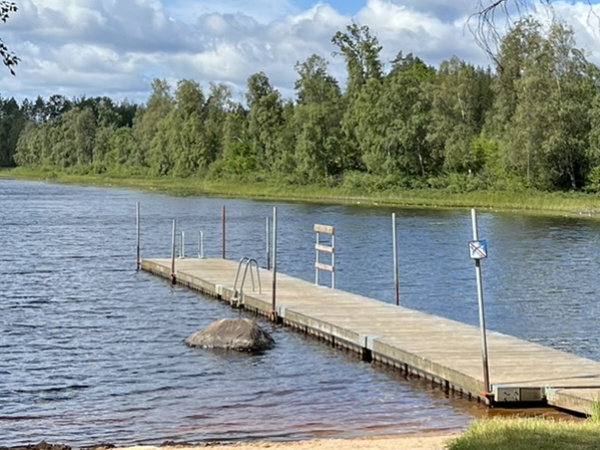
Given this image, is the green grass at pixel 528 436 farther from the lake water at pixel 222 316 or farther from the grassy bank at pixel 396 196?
the grassy bank at pixel 396 196

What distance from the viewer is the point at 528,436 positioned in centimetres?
1092

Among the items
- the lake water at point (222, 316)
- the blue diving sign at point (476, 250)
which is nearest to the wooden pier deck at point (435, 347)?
Result: the lake water at point (222, 316)

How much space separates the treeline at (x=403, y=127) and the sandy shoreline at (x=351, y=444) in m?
37.4

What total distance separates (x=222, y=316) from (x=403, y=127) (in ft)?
215

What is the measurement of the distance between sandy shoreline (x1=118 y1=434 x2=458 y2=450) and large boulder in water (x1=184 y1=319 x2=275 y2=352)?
742 cm

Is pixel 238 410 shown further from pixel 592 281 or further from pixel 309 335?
pixel 592 281

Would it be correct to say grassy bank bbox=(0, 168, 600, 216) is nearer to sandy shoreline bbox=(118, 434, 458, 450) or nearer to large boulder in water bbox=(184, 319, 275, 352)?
large boulder in water bbox=(184, 319, 275, 352)

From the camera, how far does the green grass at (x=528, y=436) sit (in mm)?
10422

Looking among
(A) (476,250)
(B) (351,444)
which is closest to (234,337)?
(A) (476,250)

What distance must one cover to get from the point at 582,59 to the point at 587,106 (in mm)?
5074

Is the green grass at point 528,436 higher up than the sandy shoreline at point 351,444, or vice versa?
the green grass at point 528,436

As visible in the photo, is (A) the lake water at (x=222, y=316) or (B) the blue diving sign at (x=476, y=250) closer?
(B) the blue diving sign at (x=476, y=250)

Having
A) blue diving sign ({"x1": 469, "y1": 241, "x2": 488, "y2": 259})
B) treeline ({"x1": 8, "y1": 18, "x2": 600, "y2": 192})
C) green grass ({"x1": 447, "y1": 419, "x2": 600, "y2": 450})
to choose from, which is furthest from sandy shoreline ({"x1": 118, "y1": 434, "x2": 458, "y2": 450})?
treeline ({"x1": 8, "y1": 18, "x2": 600, "y2": 192})

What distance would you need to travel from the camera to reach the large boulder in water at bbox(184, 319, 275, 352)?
818 inches
